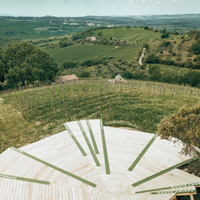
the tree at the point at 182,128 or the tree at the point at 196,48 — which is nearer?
the tree at the point at 182,128

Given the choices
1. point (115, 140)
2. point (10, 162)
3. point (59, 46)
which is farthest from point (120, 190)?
point (59, 46)

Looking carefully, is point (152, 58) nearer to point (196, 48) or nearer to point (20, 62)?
point (196, 48)

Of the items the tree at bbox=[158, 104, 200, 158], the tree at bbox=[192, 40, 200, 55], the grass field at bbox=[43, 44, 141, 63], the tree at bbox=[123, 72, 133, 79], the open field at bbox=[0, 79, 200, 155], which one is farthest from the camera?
the grass field at bbox=[43, 44, 141, 63]

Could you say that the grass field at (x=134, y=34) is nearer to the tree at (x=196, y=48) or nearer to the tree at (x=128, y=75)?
the tree at (x=196, y=48)

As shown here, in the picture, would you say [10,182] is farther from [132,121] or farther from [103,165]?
[132,121]

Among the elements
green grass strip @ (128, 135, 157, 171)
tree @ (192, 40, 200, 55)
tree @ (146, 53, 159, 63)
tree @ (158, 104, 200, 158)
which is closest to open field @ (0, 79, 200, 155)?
green grass strip @ (128, 135, 157, 171)

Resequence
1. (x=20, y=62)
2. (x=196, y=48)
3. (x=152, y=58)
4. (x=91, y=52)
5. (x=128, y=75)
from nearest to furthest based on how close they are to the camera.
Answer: (x=20, y=62)
(x=128, y=75)
(x=196, y=48)
(x=152, y=58)
(x=91, y=52)

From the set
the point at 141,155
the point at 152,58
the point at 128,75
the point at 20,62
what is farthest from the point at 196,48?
the point at 141,155

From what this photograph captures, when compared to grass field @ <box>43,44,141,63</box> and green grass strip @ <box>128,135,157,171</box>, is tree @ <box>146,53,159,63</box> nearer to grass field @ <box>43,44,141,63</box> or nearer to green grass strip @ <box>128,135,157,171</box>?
grass field @ <box>43,44,141,63</box>

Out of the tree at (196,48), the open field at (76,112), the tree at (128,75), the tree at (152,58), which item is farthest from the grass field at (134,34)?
the open field at (76,112)
